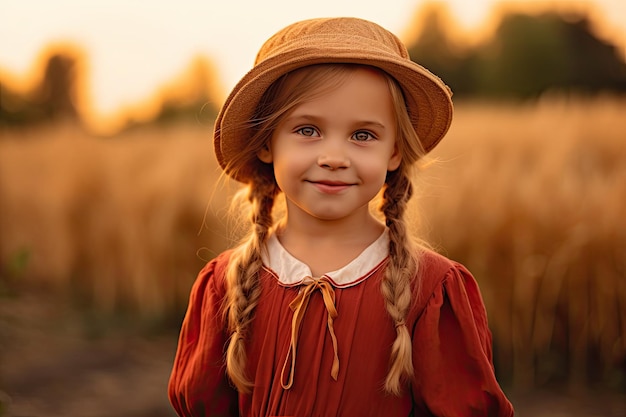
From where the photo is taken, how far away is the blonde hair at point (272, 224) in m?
1.63

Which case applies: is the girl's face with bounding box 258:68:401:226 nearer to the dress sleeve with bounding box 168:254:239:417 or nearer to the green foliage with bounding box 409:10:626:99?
the dress sleeve with bounding box 168:254:239:417

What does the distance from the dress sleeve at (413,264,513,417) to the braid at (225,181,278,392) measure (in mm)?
367

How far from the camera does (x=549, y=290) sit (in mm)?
3863

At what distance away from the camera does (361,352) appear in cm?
167

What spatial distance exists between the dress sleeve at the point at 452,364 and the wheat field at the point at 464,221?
41 cm

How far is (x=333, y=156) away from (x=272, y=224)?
0.36 m

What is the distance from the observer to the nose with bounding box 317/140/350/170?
63.3 inches

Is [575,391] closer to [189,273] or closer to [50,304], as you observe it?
[189,273]

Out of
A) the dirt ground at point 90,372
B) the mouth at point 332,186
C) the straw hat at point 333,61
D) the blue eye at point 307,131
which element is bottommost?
the dirt ground at point 90,372

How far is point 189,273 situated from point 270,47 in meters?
3.40

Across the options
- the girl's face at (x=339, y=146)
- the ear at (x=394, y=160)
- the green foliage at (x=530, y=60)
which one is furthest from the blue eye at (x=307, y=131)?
the green foliage at (x=530, y=60)

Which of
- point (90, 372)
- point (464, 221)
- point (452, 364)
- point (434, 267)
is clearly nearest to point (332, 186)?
point (434, 267)

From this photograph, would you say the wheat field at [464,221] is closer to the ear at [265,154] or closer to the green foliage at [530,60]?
the ear at [265,154]

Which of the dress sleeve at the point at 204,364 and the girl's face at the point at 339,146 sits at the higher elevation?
the girl's face at the point at 339,146
